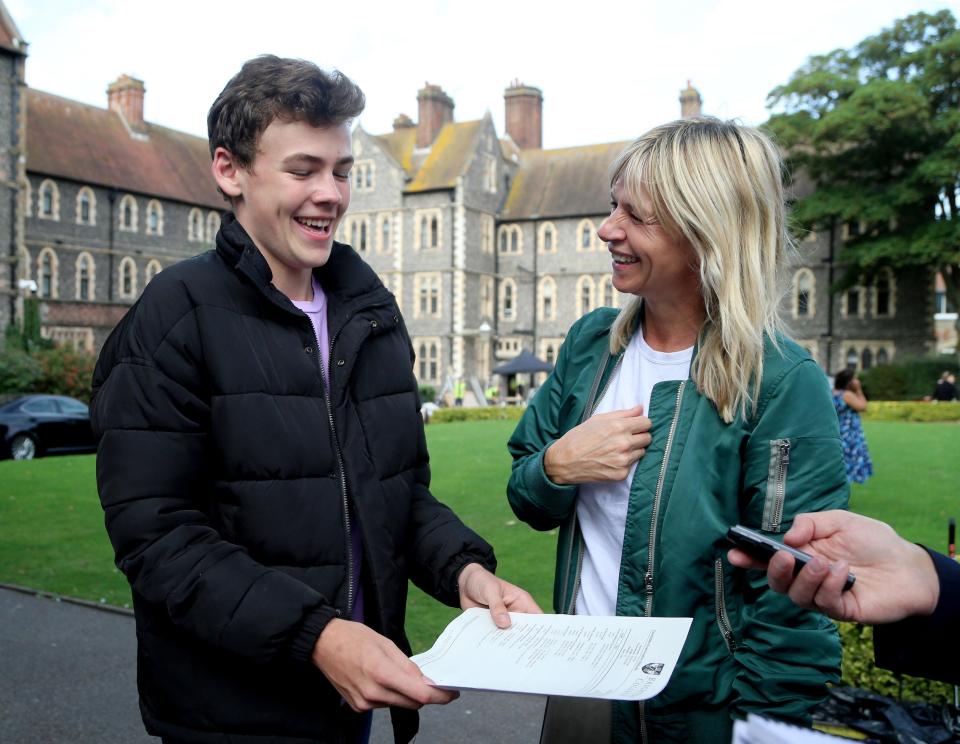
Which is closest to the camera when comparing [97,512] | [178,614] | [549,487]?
[178,614]

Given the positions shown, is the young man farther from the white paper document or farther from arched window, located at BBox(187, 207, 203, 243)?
arched window, located at BBox(187, 207, 203, 243)

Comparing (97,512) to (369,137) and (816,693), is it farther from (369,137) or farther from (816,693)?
(369,137)

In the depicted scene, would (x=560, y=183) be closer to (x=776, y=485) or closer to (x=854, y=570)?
(x=776, y=485)

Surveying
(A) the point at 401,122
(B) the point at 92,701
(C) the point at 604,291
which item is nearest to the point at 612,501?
(B) the point at 92,701

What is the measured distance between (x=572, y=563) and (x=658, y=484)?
0.33 metres

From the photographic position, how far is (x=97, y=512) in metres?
10.1

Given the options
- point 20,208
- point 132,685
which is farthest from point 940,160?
point 132,685

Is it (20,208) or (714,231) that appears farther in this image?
(20,208)

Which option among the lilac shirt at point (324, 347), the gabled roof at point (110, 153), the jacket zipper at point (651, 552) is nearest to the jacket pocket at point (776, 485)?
the jacket zipper at point (651, 552)

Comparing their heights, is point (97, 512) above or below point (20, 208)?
below

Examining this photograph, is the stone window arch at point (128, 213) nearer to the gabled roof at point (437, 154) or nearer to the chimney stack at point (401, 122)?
the gabled roof at point (437, 154)

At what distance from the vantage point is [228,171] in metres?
2.09

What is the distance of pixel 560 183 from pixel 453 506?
1503 inches

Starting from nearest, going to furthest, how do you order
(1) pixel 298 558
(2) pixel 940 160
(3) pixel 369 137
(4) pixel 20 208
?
(1) pixel 298 558 < (4) pixel 20 208 < (2) pixel 940 160 < (3) pixel 369 137
